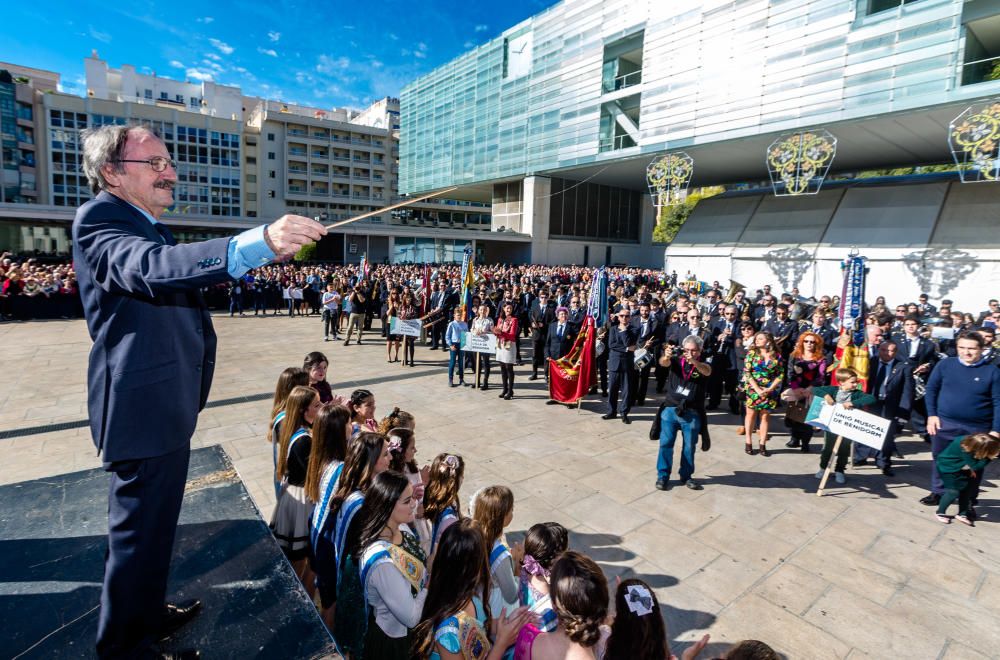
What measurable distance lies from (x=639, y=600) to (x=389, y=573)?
45.9 inches

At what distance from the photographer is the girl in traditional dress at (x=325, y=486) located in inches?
120

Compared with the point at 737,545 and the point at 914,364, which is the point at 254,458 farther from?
the point at 914,364

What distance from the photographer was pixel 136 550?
181 cm

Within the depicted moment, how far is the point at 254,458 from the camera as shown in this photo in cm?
652

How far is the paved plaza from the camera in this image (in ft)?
12.5

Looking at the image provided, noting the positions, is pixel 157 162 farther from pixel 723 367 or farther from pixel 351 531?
pixel 723 367

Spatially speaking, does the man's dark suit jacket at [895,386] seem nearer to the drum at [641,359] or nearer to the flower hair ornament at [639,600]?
the drum at [641,359]

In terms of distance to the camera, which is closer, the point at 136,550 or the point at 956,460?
the point at 136,550

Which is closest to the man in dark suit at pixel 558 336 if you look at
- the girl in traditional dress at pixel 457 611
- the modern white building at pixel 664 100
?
the girl in traditional dress at pixel 457 611

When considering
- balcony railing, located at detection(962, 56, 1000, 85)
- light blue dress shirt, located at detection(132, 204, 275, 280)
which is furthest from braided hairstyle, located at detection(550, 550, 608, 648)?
balcony railing, located at detection(962, 56, 1000, 85)

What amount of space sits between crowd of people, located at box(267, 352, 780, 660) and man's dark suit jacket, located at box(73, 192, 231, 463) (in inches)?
41.9

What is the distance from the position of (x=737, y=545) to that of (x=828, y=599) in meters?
0.88

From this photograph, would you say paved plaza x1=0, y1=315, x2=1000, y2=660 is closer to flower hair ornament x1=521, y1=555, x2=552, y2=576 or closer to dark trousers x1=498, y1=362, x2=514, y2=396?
dark trousers x1=498, y1=362, x2=514, y2=396

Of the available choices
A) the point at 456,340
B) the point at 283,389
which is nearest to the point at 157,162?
the point at 283,389
